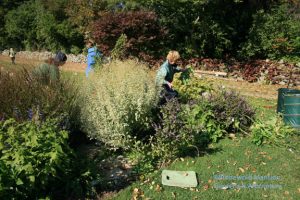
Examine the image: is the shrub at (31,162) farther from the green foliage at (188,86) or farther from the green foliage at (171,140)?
the green foliage at (188,86)

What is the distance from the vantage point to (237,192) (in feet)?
14.6

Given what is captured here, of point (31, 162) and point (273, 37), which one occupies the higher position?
point (273, 37)

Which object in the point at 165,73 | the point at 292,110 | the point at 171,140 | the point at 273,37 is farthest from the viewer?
the point at 273,37

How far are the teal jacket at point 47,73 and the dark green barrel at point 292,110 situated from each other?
439cm

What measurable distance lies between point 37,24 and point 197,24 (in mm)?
18101

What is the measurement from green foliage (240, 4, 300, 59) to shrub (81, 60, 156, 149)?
9.34m

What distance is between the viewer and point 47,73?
238 inches

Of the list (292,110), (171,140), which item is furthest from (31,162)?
(292,110)

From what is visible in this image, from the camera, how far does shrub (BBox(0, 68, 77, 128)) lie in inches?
200

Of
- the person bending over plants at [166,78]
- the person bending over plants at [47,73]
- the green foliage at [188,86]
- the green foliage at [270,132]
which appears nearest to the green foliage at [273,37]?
the green foliage at [188,86]

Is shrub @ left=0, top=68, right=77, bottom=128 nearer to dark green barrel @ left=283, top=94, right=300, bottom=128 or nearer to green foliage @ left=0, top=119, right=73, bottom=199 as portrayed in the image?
green foliage @ left=0, top=119, right=73, bottom=199

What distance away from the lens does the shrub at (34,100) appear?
5.07m

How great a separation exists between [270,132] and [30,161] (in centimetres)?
422

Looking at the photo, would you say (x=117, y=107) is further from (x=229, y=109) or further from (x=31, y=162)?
(x=229, y=109)
